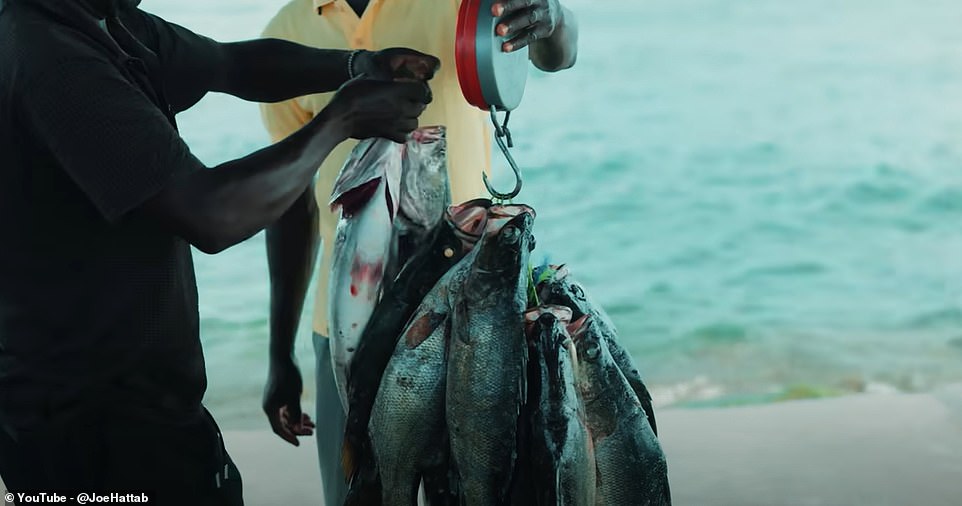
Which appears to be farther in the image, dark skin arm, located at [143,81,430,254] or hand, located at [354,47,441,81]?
hand, located at [354,47,441,81]

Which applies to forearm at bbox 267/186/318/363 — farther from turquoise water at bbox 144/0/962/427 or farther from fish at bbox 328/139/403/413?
turquoise water at bbox 144/0/962/427

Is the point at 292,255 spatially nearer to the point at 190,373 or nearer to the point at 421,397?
the point at 190,373

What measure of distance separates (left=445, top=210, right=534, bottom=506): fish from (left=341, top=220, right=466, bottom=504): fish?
0.27 feet

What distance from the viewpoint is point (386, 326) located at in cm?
162

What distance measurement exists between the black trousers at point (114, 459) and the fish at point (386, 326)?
34 cm

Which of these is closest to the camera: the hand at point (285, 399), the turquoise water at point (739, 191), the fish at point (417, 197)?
the fish at point (417, 197)

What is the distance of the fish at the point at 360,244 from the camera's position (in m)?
1.62

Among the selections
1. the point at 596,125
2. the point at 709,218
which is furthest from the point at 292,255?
the point at 596,125

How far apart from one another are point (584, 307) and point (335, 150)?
0.76 metres

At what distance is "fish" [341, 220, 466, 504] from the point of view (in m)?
1.62

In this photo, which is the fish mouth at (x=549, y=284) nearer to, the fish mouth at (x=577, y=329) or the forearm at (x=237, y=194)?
the fish mouth at (x=577, y=329)

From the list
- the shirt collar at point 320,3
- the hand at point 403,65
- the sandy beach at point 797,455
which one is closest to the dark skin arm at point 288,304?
the shirt collar at point 320,3

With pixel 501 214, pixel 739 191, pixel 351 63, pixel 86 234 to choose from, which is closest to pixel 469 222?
pixel 501 214

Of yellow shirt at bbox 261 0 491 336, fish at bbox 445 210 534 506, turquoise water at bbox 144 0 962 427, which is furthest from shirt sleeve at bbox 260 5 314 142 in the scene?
turquoise water at bbox 144 0 962 427
